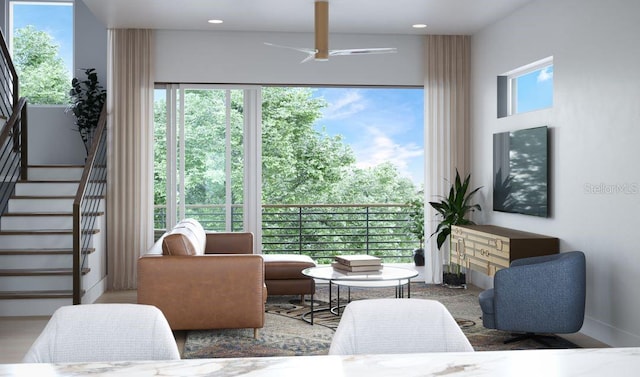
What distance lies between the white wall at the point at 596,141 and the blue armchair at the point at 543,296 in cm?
32

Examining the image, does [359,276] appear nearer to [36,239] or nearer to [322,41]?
[322,41]

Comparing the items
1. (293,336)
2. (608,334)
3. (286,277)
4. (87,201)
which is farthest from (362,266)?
(87,201)

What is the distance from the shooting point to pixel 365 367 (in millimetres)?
1753

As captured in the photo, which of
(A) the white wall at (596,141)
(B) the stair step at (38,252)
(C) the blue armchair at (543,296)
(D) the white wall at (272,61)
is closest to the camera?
(A) the white wall at (596,141)

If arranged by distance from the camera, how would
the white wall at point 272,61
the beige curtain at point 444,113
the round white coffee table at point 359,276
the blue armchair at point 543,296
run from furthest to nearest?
1. the beige curtain at point 444,113
2. the white wall at point 272,61
3. the round white coffee table at point 359,276
4. the blue armchair at point 543,296

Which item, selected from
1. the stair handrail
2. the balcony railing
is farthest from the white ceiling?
the balcony railing

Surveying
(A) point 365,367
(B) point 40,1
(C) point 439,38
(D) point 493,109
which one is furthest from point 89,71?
(A) point 365,367

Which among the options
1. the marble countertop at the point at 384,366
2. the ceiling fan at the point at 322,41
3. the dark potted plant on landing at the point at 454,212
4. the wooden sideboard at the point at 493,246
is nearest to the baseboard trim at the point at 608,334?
the wooden sideboard at the point at 493,246

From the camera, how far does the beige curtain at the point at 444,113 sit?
26.3 feet

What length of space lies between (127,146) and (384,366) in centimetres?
643

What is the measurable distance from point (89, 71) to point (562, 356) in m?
7.50

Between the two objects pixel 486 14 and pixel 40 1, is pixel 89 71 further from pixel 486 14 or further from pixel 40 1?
pixel 486 14

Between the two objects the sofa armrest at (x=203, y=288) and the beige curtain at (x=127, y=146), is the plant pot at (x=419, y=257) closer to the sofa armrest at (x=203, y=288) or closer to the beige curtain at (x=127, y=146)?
the beige curtain at (x=127, y=146)

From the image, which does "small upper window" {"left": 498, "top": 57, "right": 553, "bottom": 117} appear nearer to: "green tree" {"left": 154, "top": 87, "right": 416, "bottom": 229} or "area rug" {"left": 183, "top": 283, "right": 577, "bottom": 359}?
"area rug" {"left": 183, "top": 283, "right": 577, "bottom": 359}
